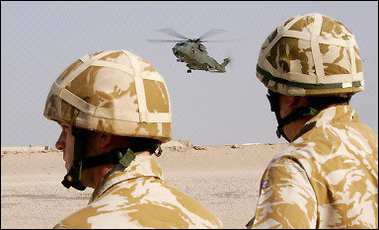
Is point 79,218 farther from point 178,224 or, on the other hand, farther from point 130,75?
point 130,75

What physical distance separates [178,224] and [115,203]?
25 cm

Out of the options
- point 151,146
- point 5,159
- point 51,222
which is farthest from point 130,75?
point 5,159

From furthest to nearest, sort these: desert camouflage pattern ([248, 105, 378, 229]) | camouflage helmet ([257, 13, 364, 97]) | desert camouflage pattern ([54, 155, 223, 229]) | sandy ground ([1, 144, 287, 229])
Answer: sandy ground ([1, 144, 287, 229]) → camouflage helmet ([257, 13, 364, 97]) → desert camouflage pattern ([248, 105, 378, 229]) → desert camouflage pattern ([54, 155, 223, 229])

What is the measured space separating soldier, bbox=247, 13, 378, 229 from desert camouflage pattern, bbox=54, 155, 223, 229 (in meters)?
0.54

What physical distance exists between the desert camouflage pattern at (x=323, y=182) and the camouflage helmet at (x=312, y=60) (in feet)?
0.96

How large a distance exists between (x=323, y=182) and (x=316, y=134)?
27 cm

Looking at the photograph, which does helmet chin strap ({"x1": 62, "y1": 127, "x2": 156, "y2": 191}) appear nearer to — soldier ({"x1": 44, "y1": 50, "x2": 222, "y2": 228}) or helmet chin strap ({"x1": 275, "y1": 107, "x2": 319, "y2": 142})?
soldier ({"x1": 44, "y1": 50, "x2": 222, "y2": 228})

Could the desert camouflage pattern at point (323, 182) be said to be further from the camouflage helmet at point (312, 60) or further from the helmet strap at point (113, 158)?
the helmet strap at point (113, 158)

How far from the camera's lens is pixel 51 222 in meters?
15.7

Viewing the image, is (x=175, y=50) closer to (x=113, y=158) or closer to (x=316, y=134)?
(x=316, y=134)

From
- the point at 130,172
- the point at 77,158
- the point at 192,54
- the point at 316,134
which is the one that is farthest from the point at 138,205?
the point at 192,54

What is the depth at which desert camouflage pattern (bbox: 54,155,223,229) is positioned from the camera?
2.38 metres

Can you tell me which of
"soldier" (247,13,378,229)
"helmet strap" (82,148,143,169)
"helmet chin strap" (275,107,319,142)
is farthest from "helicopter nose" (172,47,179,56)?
"helmet strap" (82,148,143,169)

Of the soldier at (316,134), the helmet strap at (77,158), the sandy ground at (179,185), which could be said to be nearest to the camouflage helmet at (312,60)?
the soldier at (316,134)
